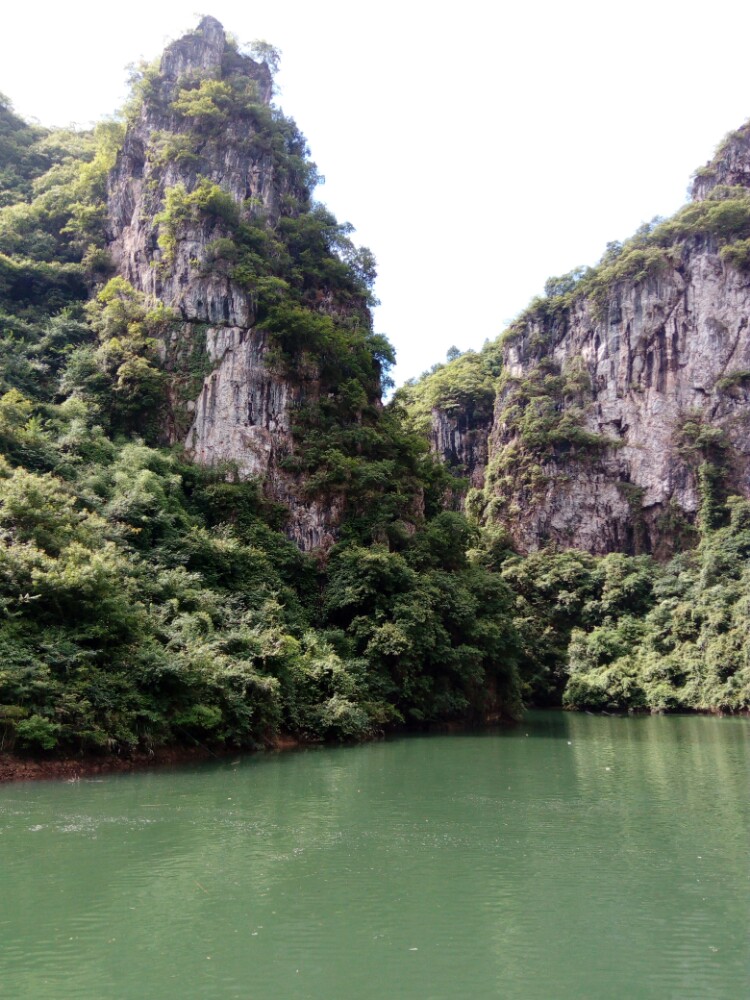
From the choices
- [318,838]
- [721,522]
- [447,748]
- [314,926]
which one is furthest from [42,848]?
[721,522]

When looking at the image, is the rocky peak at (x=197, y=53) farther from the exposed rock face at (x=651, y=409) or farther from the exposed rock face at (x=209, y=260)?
the exposed rock face at (x=651, y=409)

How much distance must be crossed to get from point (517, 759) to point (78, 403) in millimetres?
24825

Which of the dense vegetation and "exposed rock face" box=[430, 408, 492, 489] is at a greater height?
"exposed rock face" box=[430, 408, 492, 489]

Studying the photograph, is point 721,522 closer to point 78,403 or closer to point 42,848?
point 78,403

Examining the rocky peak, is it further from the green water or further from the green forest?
the green water

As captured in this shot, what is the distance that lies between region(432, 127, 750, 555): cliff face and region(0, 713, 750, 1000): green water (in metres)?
49.6

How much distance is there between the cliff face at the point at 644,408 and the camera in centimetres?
6219

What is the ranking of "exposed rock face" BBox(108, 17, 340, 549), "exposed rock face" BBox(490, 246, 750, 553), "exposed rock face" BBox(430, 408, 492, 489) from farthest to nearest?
1. "exposed rock face" BBox(430, 408, 492, 489)
2. "exposed rock face" BBox(490, 246, 750, 553)
3. "exposed rock face" BBox(108, 17, 340, 549)

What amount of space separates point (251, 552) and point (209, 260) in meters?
17.9

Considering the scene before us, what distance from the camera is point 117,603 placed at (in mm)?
19344

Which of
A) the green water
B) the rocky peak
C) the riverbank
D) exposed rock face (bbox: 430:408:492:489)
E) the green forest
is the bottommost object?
the green water

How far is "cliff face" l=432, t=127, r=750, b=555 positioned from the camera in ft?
204

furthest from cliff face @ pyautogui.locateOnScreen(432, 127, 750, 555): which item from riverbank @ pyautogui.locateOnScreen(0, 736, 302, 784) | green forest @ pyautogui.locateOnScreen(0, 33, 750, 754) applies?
riverbank @ pyautogui.locateOnScreen(0, 736, 302, 784)

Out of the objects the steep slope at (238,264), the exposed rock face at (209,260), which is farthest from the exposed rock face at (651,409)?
the exposed rock face at (209,260)
